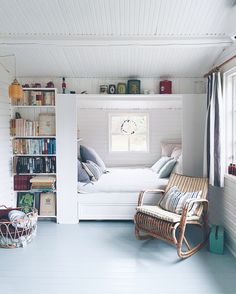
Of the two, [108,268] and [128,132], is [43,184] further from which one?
[128,132]

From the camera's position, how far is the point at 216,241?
146 inches

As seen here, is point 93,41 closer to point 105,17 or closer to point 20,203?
point 105,17

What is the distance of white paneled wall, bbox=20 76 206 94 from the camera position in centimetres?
517

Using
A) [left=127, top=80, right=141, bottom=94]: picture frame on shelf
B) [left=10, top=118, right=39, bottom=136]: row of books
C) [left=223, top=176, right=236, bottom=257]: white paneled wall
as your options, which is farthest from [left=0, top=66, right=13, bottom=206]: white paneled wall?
[left=223, top=176, right=236, bottom=257]: white paneled wall

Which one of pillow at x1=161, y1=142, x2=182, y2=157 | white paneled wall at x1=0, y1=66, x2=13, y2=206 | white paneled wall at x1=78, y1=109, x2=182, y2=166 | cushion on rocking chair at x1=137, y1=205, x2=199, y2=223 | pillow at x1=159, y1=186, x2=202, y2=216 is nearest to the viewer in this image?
cushion on rocking chair at x1=137, y1=205, x2=199, y2=223

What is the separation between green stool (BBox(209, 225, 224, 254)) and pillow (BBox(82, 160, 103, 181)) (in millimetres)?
2080

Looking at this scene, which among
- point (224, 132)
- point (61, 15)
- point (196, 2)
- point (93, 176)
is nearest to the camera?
point (196, 2)

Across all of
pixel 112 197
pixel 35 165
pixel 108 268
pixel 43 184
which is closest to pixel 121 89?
pixel 112 197

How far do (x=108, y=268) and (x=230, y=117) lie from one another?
2463 mm

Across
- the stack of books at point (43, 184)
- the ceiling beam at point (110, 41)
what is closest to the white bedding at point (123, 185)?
the stack of books at point (43, 184)

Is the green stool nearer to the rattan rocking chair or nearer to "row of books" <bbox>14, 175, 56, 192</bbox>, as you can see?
the rattan rocking chair

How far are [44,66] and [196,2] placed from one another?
255cm

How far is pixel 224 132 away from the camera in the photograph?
13.6 feet

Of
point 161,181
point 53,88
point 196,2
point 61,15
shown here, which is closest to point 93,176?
point 161,181
